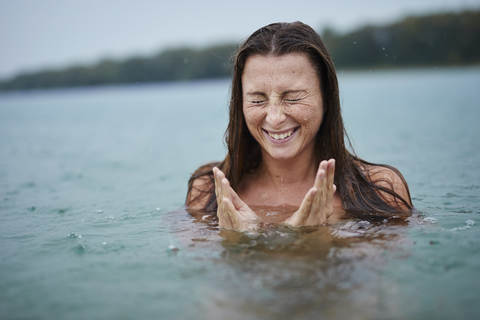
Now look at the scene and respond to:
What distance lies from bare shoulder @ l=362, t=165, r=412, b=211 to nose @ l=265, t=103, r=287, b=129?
106cm

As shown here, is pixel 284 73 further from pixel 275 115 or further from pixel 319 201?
pixel 319 201

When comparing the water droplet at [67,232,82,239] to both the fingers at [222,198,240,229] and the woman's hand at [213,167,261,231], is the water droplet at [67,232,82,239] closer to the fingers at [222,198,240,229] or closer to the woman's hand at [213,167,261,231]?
the woman's hand at [213,167,261,231]

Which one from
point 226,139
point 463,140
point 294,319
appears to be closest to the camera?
point 294,319

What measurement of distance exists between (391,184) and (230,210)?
1586 mm

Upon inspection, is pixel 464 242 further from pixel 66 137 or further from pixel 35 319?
pixel 66 137

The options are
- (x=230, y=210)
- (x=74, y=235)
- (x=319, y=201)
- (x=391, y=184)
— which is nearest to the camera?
(x=319, y=201)

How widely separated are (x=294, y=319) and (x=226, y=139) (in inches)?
89.8

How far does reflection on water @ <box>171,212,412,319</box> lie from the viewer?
300 cm

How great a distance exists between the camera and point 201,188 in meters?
5.09

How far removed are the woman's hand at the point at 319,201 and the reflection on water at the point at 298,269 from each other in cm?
9

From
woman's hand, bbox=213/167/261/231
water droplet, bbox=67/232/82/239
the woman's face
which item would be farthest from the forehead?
water droplet, bbox=67/232/82/239

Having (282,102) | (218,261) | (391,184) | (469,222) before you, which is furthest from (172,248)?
(469,222)

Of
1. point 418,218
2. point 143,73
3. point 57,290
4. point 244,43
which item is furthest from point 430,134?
point 143,73

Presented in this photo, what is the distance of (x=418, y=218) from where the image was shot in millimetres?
4562
